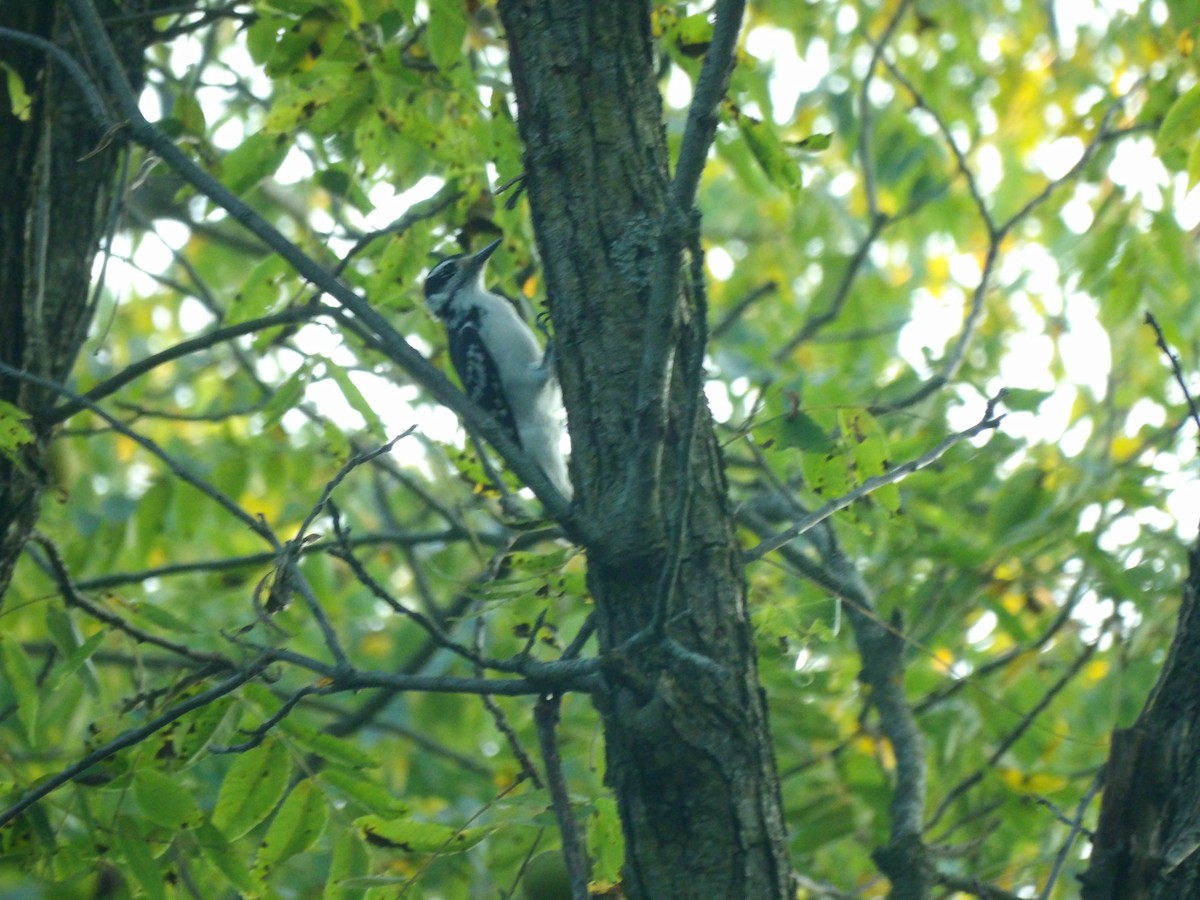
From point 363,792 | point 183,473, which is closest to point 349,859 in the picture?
point 363,792

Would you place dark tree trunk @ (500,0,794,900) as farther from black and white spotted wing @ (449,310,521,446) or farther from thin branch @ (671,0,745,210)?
black and white spotted wing @ (449,310,521,446)

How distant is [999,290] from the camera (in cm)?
731

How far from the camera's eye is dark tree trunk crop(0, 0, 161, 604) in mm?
3287

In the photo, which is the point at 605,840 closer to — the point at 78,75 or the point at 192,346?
the point at 192,346

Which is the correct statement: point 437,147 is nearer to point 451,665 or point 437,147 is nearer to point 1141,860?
Result: point 1141,860

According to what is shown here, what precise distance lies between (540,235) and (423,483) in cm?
412

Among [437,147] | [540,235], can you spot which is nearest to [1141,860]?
[540,235]

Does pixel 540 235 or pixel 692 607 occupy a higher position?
pixel 540 235

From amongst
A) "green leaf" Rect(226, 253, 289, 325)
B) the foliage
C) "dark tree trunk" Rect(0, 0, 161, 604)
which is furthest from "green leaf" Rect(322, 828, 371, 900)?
"green leaf" Rect(226, 253, 289, 325)

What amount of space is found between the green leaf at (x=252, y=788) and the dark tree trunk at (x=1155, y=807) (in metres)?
1.63

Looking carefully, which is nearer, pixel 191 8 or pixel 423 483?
pixel 191 8

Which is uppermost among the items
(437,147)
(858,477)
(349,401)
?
(437,147)

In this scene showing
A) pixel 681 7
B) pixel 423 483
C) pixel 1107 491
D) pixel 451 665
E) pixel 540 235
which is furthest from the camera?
pixel 423 483

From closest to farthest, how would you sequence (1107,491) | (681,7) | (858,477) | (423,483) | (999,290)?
(858,477)
(681,7)
(1107,491)
(423,483)
(999,290)
